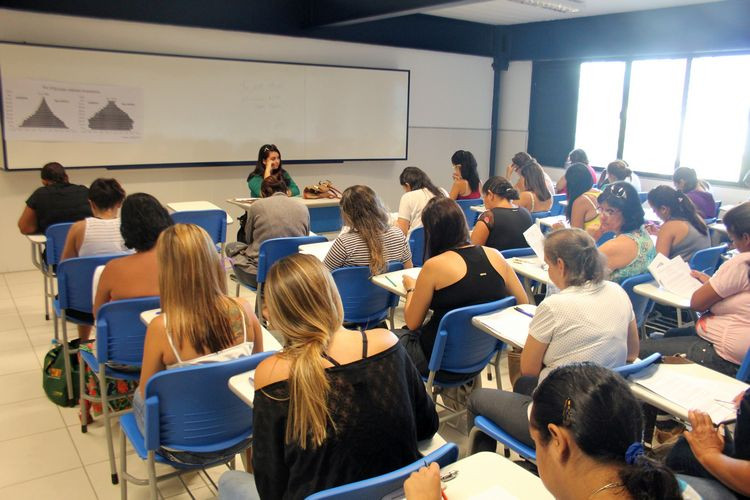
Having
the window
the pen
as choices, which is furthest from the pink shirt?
the window

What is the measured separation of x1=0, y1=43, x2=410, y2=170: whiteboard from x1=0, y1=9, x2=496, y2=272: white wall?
0.15m

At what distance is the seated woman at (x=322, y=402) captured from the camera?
152 cm

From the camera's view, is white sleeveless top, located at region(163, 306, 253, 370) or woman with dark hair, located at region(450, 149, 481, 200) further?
woman with dark hair, located at region(450, 149, 481, 200)

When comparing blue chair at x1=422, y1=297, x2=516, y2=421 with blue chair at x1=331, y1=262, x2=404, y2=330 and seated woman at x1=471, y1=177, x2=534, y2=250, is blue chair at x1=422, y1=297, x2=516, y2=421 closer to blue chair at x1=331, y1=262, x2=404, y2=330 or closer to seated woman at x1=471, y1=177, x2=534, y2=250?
blue chair at x1=331, y1=262, x2=404, y2=330

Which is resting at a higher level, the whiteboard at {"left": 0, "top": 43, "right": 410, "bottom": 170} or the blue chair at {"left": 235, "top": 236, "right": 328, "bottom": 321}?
the whiteboard at {"left": 0, "top": 43, "right": 410, "bottom": 170}

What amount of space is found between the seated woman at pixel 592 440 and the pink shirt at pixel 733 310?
1847mm

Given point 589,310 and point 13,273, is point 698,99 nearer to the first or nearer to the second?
point 589,310

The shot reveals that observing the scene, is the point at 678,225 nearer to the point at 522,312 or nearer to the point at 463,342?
the point at 522,312

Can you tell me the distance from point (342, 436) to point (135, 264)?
71.5 inches

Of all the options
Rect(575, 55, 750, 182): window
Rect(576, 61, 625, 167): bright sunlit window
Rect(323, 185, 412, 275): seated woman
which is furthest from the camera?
Rect(576, 61, 625, 167): bright sunlit window

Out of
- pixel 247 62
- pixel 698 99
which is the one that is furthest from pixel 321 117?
pixel 698 99

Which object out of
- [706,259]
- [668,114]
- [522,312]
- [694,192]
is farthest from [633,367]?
[668,114]

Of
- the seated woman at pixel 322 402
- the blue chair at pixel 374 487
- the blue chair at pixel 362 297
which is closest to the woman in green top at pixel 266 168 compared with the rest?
the blue chair at pixel 362 297

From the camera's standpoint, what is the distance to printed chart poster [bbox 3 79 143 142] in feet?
18.9
